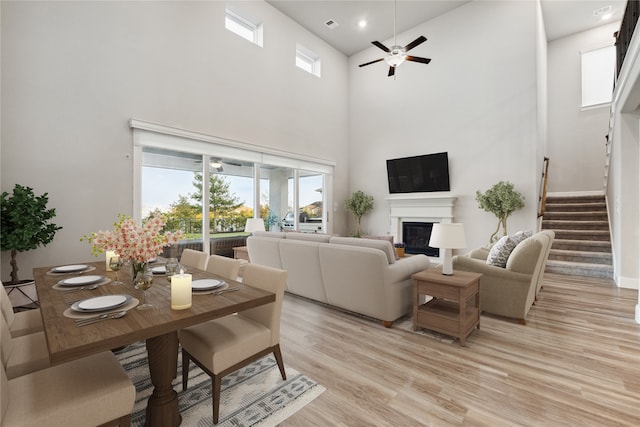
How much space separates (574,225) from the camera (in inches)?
247

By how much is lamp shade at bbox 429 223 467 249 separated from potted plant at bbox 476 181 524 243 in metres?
3.39

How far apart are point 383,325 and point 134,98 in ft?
15.2

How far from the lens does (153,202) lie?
4648 mm

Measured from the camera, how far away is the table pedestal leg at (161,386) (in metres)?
1.59

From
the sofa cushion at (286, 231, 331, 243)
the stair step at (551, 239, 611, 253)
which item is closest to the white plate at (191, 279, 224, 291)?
the sofa cushion at (286, 231, 331, 243)

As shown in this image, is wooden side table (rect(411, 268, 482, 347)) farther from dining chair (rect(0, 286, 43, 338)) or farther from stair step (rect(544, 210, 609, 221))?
stair step (rect(544, 210, 609, 221))

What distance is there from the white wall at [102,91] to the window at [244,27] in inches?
6.7

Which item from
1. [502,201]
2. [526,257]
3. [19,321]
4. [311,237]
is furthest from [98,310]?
[502,201]

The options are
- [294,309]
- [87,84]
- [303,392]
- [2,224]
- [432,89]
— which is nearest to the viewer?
[303,392]

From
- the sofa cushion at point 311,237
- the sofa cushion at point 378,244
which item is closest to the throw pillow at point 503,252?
the sofa cushion at point 378,244

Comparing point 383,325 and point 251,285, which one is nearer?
point 251,285

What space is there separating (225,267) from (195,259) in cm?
59

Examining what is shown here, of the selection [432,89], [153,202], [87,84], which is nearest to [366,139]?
[432,89]

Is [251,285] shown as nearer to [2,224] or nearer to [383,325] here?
[383,325]
